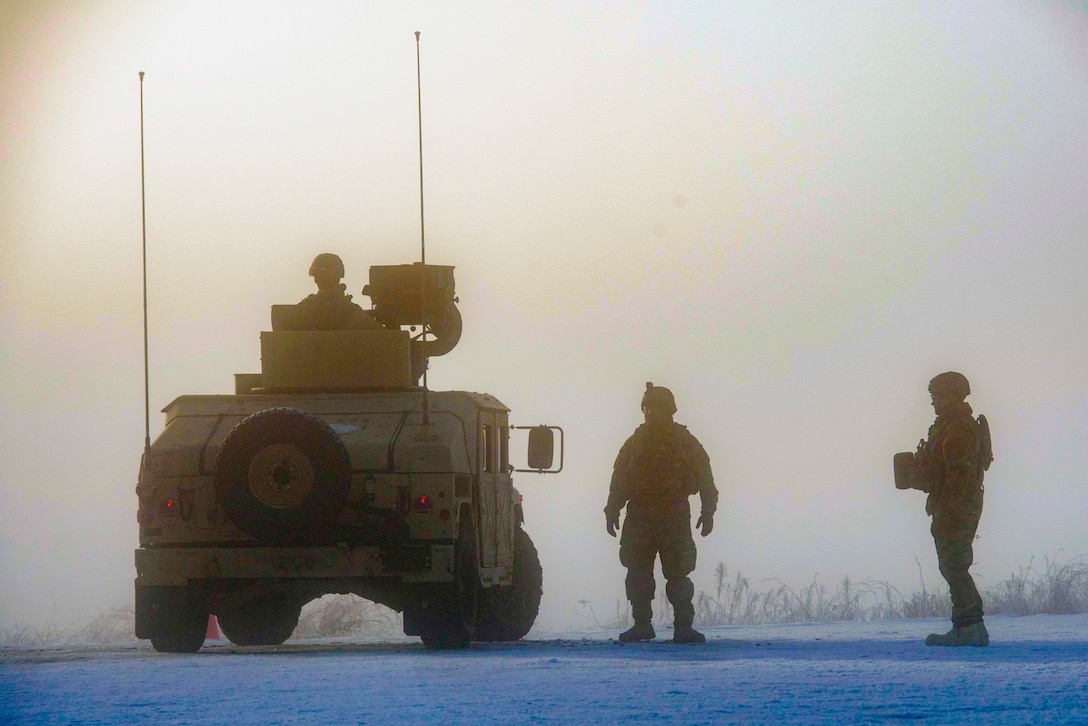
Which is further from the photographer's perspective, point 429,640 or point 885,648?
point 429,640

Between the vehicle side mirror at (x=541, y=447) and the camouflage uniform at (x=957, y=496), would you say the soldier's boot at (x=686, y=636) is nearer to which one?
the vehicle side mirror at (x=541, y=447)

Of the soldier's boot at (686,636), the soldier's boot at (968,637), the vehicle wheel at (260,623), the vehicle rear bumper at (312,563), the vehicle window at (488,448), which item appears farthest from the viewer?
the vehicle wheel at (260,623)

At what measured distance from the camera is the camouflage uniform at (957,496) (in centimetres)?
1162

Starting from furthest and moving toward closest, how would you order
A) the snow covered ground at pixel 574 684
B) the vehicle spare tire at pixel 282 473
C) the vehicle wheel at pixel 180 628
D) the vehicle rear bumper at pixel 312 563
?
the vehicle wheel at pixel 180 628, the vehicle rear bumper at pixel 312 563, the vehicle spare tire at pixel 282 473, the snow covered ground at pixel 574 684

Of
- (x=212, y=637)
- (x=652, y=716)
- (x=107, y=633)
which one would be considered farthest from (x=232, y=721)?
(x=107, y=633)

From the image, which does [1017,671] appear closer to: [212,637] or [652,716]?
[652,716]

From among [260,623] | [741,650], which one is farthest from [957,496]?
[260,623]

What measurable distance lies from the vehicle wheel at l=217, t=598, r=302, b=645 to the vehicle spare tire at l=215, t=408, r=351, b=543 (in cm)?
199

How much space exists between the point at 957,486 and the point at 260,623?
18.8ft

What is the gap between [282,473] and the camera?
12102mm

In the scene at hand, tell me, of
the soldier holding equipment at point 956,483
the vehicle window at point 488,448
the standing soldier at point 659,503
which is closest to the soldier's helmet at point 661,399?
the standing soldier at point 659,503

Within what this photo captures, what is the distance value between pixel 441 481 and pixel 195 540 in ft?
5.73

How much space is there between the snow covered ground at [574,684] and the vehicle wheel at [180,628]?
29 cm

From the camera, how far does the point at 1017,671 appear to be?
9328 mm
